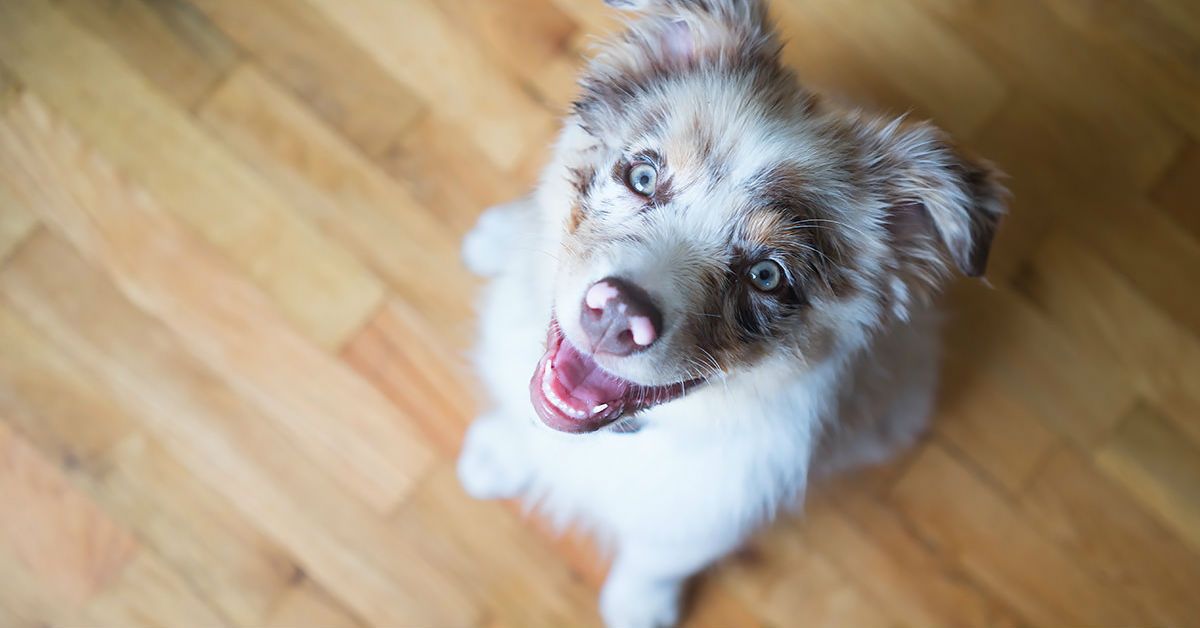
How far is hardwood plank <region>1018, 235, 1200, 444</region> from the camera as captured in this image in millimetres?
2365

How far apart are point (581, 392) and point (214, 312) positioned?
141cm

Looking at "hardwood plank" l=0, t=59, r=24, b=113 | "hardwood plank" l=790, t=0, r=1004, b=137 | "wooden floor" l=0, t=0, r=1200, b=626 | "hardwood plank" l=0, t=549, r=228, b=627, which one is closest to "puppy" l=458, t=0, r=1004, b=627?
"wooden floor" l=0, t=0, r=1200, b=626

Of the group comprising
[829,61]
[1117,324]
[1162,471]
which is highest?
[829,61]

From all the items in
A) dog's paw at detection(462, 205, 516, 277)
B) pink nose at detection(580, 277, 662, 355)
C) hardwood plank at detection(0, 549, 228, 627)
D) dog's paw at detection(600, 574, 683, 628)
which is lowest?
hardwood plank at detection(0, 549, 228, 627)

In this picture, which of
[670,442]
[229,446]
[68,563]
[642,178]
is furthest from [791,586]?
[68,563]

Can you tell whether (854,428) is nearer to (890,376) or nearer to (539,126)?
(890,376)

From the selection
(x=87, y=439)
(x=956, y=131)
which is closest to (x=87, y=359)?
(x=87, y=439)

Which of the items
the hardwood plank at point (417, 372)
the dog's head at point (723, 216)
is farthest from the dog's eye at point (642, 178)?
the hardwood plank at point (417, 372)

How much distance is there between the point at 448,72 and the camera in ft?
7.86

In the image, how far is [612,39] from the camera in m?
1.66

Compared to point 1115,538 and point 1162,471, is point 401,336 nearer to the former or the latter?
point 1115,538

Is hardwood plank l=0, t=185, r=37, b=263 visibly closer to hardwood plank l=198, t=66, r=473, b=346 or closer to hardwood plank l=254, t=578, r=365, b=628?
hardwood plank l=198, t=66, r=473, b=346

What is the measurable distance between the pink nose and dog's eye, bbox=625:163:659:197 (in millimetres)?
279

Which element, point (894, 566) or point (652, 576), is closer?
point (652, 576)
